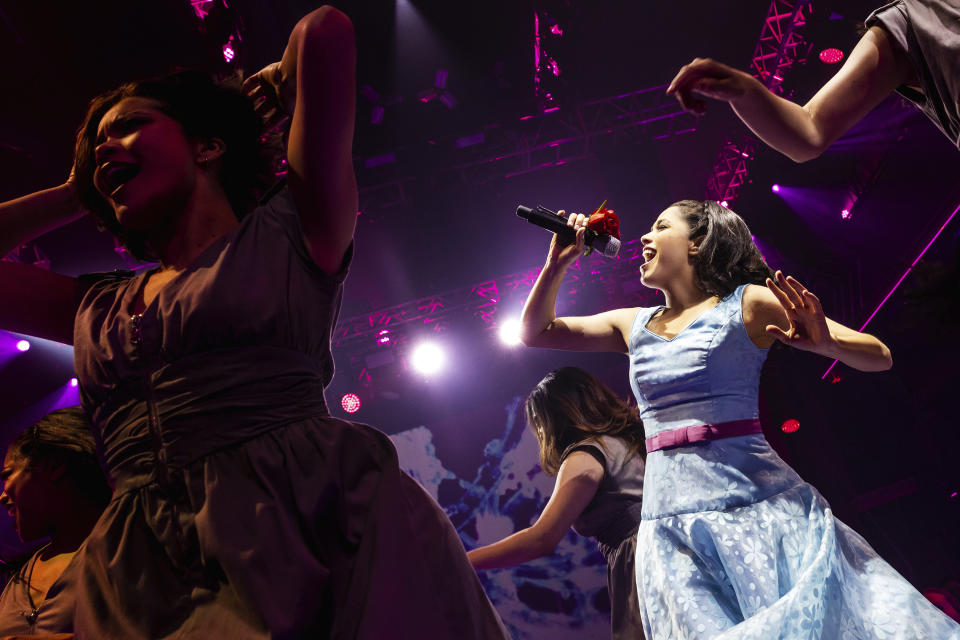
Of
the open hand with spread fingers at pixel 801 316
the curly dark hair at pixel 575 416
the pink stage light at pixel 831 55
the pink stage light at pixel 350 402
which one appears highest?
the open hand with spread fingers at pixel 801 316

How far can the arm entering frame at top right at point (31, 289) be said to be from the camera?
4.15 ft

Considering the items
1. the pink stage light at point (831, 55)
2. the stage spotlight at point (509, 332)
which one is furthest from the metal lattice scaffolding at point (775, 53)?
the stage spotlight at point (509, 332)

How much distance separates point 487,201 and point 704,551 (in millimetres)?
6380

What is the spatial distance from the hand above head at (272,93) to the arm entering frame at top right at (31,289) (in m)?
0.48

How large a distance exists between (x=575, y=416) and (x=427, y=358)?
5042mm

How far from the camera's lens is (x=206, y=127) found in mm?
1320

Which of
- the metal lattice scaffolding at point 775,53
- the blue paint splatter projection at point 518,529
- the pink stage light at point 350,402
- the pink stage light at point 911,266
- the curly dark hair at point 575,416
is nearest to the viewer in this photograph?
the curly dark hair at point 575,416

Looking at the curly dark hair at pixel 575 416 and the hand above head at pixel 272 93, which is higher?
the hand above head at pixel 272 93

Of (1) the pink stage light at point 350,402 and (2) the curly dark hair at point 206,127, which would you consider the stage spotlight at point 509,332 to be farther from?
(2) the curly dark hair at point 206,127

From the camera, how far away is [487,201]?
308 inches

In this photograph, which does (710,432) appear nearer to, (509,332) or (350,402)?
(509,332)

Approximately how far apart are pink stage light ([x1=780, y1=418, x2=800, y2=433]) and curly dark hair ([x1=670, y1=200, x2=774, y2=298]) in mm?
6419

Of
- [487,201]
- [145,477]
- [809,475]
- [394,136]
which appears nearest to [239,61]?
[394,136]

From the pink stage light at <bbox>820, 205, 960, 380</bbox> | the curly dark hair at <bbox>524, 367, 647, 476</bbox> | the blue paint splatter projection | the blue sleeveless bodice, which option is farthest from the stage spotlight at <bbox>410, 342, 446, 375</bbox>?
the blue sleeveless bodice
